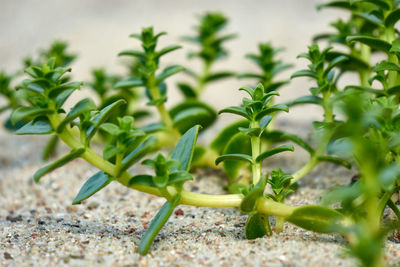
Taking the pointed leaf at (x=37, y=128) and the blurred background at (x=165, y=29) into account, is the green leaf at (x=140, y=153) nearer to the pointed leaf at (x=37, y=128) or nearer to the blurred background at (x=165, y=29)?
the pointed leaf at (x=37, y=128)

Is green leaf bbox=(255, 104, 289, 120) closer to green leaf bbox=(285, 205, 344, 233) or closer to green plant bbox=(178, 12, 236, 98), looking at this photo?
green leaf bbox=(285, 205, 344, 233)

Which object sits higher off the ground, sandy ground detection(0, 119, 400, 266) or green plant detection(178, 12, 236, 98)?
green plant detection(178, 12, 236, 98)

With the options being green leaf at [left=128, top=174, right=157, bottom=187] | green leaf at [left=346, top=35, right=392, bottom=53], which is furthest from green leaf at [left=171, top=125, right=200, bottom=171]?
green leaf at [left=346, top=35, right=392, bottom=53]

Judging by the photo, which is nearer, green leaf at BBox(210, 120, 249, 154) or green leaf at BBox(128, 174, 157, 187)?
green leaf at BBox(128, 174, 157, 187)

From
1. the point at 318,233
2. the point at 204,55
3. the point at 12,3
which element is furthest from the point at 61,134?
the point at 12,3

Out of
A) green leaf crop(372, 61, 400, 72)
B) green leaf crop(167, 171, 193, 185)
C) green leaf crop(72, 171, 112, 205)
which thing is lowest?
green leaf crop(72, 171, 112, 205)

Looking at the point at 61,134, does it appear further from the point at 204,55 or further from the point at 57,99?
the point at 204,55

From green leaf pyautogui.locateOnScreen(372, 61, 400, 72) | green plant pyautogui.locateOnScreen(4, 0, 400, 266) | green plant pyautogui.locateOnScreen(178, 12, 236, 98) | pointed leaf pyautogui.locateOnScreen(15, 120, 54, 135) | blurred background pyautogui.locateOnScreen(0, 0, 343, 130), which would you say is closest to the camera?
green plant pyautogui.locateOnScreen(4, 0, 400, 266)

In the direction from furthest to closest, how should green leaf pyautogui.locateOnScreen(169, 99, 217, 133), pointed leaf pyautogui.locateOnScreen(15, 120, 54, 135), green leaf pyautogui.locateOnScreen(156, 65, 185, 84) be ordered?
green leaf pyautogui.locateOnScreen(169, 99, 217, 133)
green leaf pyautogui.locateOnScreen(156, 65, 185, 84)
pointed leaf pyautogui.locateOnScreen(15, 120, 54, 135)
